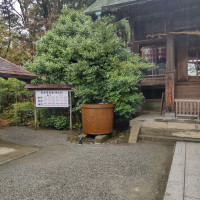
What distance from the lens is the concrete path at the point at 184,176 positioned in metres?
2.75

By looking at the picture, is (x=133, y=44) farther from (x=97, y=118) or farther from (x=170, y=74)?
(x=97, y=118)

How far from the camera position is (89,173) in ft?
12.0

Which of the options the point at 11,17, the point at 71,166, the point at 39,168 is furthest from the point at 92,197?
the point at 11,17

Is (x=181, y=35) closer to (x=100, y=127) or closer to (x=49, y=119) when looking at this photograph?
(x=100, y=127)

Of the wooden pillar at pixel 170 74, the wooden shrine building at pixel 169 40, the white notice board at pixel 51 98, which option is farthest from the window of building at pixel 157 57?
the white notice board at pixel 51 98

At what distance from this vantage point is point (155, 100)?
395 inches

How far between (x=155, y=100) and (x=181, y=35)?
346cm

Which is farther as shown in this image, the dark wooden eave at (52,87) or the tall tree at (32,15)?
the tall tree at (32,15)

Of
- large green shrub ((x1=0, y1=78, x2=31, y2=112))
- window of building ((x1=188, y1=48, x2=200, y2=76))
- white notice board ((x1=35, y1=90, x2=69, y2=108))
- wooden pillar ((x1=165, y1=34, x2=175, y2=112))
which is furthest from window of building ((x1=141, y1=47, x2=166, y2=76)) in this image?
large green shrub ((x1=0, y1=78, x2=31, y2=112))

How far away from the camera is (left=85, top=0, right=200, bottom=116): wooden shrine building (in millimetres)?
7340

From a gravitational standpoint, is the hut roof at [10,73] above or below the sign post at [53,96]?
above

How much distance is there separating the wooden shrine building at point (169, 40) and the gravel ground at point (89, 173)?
10.4 feet

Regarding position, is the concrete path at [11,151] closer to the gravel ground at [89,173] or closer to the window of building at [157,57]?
the gravel ground at [89,173]

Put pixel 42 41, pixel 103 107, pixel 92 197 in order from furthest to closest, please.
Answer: pixel 42 41
pixel 103 107
pixel 92 197
